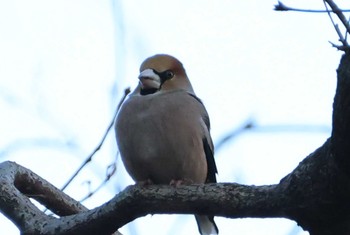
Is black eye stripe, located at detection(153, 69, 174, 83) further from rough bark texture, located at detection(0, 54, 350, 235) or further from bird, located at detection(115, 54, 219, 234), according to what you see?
rough bark texture, located at detection(0, 54, 350, 235)

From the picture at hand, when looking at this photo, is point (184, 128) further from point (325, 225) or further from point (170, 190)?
point (325, 225)

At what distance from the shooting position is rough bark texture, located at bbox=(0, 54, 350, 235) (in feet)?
9.73

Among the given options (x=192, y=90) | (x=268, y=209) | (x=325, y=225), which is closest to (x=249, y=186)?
(x=268, y=209)

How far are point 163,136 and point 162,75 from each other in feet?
2.00

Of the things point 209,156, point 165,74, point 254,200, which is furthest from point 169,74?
point 254,200

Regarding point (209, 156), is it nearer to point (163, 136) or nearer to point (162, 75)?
point (163, 136)

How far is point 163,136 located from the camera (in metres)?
4.41

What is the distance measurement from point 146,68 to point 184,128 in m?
0.57

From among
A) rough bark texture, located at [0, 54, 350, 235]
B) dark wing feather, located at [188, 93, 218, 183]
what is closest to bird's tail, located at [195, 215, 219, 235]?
dark wing feather, located at [188, 93, 218, 183]

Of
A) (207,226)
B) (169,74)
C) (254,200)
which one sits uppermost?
(169,74)

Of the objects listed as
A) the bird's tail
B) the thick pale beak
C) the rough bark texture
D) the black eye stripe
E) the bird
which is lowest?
the rough bark texture

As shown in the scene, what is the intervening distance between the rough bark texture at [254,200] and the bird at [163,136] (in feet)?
2.12

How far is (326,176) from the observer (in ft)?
9.98

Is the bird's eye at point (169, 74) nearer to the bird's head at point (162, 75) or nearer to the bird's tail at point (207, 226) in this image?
the bird's head at point (162, 75)
